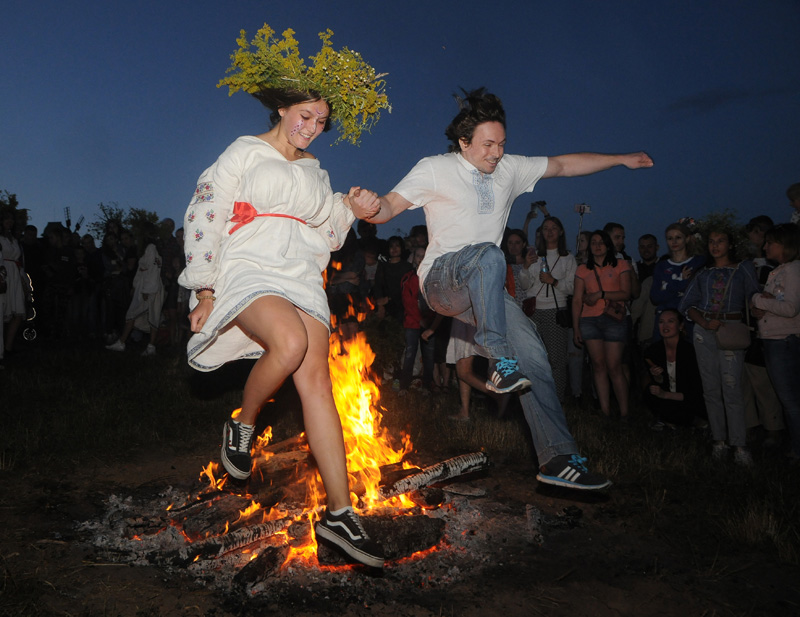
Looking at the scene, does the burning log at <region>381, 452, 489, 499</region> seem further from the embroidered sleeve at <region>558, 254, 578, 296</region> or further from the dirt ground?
the embroidered sleeve at <region>558, 254, 578, 296</region>

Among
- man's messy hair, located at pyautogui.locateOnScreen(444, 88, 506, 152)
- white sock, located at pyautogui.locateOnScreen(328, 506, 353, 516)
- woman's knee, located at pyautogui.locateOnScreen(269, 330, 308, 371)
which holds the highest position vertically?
man's messy hair, located at pyautogui.locateOnScreen(444, 88, 506, 152)

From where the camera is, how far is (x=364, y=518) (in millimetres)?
3502

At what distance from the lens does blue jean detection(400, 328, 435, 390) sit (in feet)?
27.8

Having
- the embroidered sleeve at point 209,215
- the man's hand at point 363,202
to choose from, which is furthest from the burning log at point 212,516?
the man's hand at point 363,202

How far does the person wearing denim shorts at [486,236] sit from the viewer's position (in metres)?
3.74

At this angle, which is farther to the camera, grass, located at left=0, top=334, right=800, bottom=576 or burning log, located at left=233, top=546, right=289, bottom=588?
grass, located at left=0, top=334, right=800, bottom=576

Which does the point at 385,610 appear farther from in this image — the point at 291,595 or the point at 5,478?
the point at 5,478

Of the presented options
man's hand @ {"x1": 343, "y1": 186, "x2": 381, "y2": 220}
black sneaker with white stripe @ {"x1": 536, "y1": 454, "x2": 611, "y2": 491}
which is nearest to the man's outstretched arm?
man's hand @ {"x1": 343, "y1": 186, "x2": 381, "y2": 220}

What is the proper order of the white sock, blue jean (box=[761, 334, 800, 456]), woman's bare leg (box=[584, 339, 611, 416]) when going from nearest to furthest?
the white sock < blue jean (box=[761, 334, 800, 456]) < woman's bare leg (box=[584, 339, 611, 416])

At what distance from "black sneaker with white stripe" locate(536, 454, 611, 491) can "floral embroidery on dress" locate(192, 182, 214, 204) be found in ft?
8.63

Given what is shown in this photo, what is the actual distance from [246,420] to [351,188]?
61.5 inches

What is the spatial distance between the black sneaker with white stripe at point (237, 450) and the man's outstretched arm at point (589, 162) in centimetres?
281

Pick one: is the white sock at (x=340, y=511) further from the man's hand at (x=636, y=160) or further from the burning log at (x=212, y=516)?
the man's hand at (x=636, y=160)

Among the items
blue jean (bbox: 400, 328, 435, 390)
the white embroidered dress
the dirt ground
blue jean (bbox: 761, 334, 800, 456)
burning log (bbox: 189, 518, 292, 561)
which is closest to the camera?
the dirt ground
